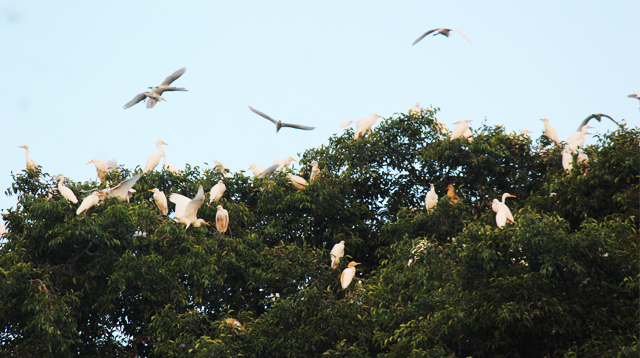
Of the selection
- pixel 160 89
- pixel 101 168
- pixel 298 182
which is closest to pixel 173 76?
pixel 160 89

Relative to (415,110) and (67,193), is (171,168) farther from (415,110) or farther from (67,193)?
(415,110)

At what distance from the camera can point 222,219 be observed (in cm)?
1038

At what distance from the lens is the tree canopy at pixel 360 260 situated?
701cm

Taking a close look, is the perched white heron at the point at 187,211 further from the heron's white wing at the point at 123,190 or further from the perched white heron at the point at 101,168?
the perched white heron at the point at 101,168

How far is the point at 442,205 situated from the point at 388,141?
266cm

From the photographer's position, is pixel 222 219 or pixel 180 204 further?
pixel 222 219

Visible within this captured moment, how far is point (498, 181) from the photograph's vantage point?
39.4 feet

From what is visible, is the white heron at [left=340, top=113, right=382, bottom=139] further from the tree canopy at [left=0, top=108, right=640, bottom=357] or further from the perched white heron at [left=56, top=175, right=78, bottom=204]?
the perched white heron at [left=56, top=175, right=78, bottom=204]

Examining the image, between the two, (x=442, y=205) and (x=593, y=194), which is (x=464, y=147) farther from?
(x=593, y=194)

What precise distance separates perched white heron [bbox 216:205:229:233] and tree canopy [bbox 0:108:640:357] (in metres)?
0.14

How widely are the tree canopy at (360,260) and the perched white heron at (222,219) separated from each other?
0.46 feet

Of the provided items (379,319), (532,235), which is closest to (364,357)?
(379,319)

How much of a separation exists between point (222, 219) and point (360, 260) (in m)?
3.02

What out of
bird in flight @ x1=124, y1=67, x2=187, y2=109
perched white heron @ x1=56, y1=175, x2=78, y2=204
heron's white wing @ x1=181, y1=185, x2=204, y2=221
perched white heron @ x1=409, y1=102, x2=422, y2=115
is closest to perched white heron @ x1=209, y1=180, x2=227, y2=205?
heron's white wing @ x1=181, y1=185, x2=204, y2=221
